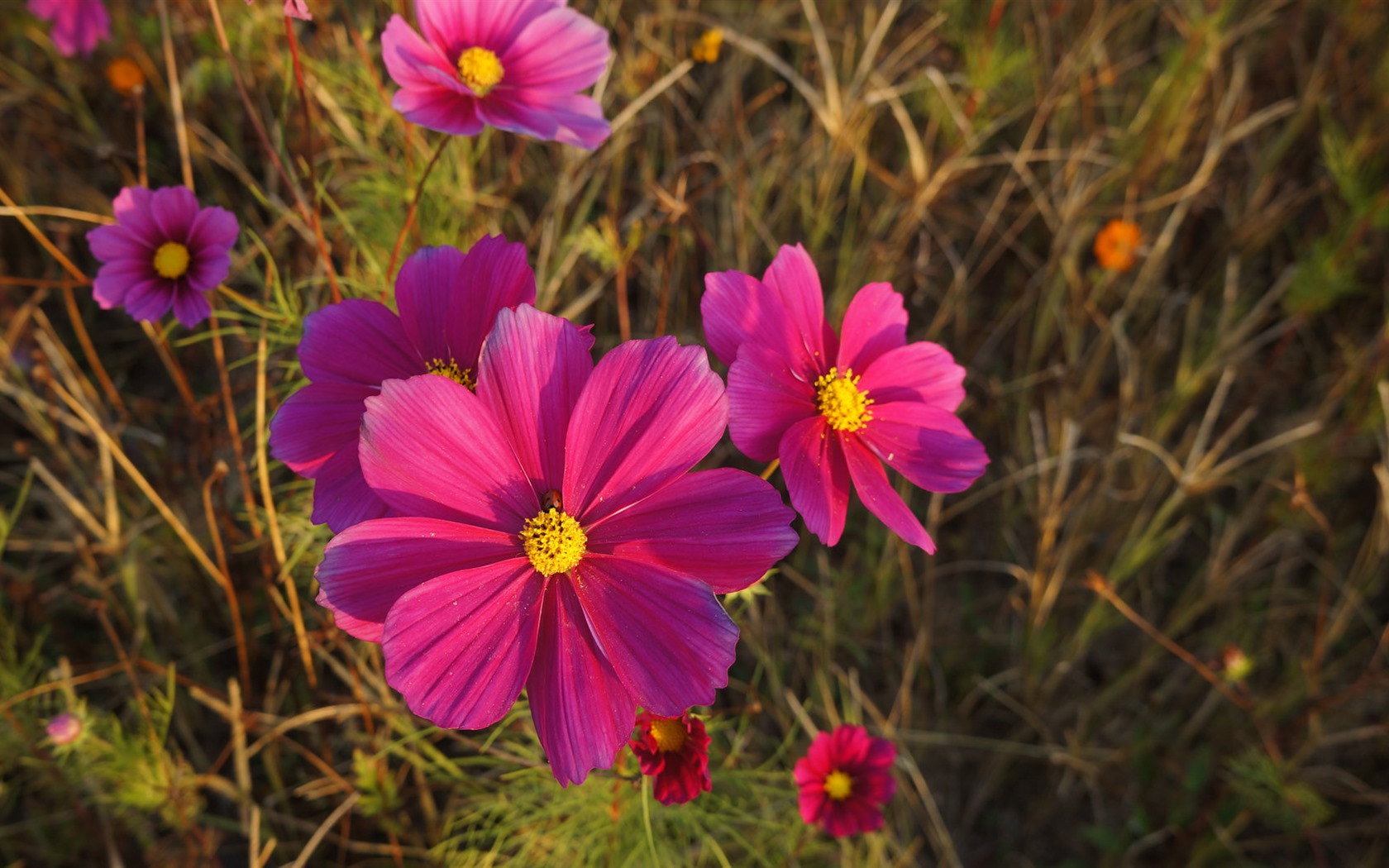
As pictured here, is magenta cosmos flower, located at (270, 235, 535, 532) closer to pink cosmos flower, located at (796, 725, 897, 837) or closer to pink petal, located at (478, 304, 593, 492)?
pink petal, located at (478, 304, 593, 492)

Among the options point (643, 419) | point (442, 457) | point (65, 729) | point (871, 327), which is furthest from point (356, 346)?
point (65, 729)

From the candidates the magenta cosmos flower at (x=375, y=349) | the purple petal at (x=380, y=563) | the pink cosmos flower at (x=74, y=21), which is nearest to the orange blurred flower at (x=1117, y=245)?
the magenta cosmos flower at (x=375, y=349)

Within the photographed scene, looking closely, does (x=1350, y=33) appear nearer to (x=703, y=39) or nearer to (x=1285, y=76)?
(x=1285, y=76)

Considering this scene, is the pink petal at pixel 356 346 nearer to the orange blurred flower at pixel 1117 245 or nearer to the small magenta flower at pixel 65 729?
the small magenta flower at pixel 65 729

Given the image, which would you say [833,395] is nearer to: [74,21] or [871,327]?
[871,327]

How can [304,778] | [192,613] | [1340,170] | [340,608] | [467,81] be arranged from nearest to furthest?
1. [340,608]
2. [467,81]
3. [304,778]
4. [192,613]
5. [1340,170]

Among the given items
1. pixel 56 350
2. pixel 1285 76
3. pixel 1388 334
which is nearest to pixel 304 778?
pixel 56 350

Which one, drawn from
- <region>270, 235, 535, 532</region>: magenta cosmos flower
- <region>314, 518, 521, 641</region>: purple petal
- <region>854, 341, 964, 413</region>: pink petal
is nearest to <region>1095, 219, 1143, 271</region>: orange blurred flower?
<region>854, 341, 964, 413</region>: pink petal

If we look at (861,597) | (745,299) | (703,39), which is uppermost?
(703,39)
